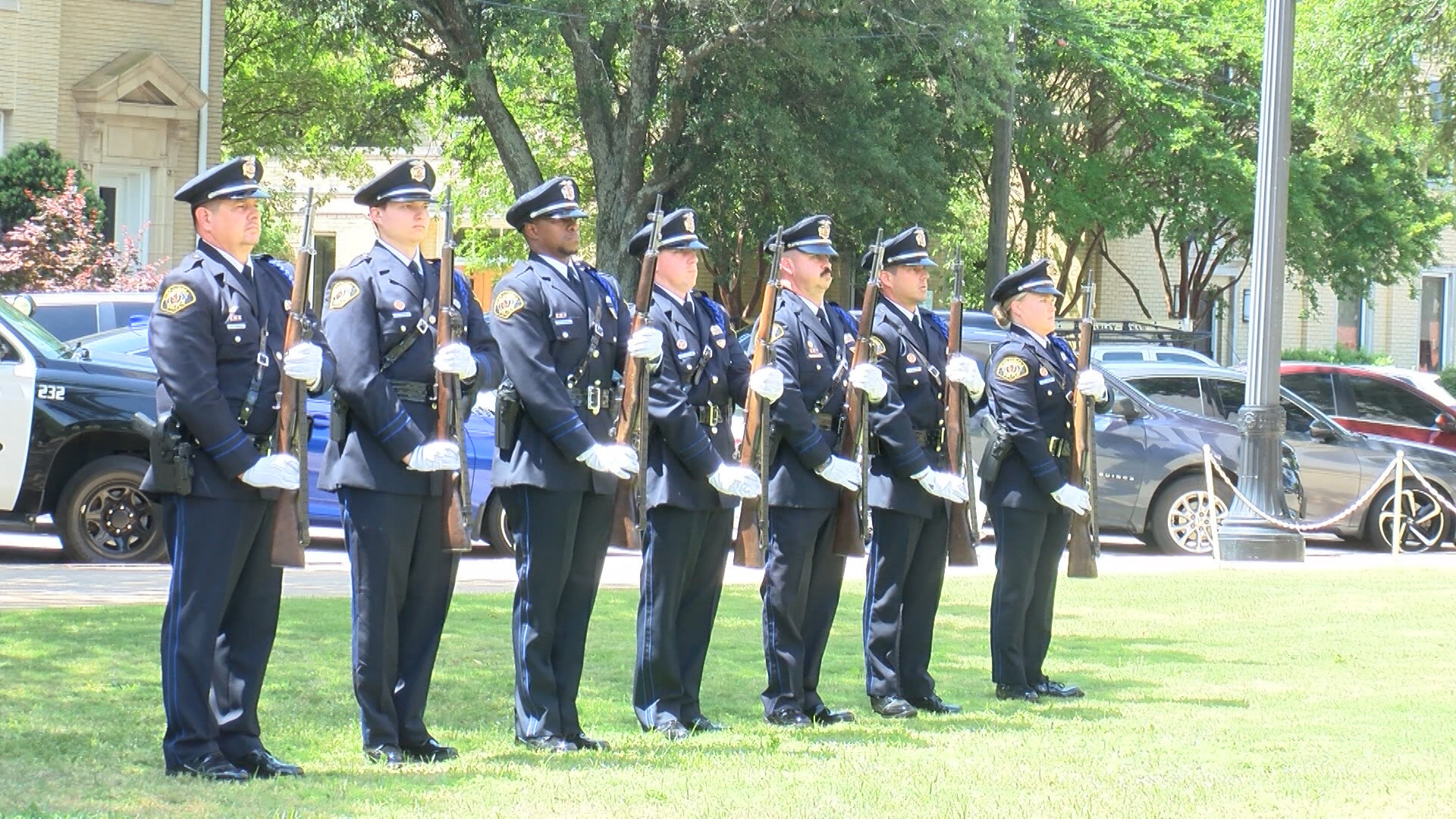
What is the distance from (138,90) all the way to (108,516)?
15497mm

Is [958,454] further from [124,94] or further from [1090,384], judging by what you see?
[124,94]

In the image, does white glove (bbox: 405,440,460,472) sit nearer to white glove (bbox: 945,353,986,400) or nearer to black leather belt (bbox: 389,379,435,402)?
black leather belt (bbox: 389,379,435,402)

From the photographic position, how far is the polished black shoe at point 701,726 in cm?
782

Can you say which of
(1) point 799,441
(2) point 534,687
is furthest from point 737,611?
(2) point 534,687

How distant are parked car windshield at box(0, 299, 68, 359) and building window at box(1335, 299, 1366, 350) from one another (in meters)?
38.4

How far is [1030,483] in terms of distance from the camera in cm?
899

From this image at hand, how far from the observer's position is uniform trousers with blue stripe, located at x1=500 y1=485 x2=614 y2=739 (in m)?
7.22

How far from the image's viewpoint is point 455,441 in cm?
682

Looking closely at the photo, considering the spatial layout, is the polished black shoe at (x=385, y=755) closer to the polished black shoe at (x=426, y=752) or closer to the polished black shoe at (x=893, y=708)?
the polished black shoe at (x=426, y=752)

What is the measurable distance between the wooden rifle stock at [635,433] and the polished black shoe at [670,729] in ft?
2.42

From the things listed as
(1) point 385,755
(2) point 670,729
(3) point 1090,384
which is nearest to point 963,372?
(3) point 1090,384

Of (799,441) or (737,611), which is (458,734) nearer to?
Answer: (799,441)

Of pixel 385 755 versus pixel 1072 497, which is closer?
pixel 385 755

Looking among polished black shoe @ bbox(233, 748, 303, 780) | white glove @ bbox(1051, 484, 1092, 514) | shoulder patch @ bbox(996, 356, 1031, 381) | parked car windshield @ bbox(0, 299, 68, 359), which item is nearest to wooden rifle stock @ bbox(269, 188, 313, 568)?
polished black shoe @ bbox(233, 748, 303, 780)
